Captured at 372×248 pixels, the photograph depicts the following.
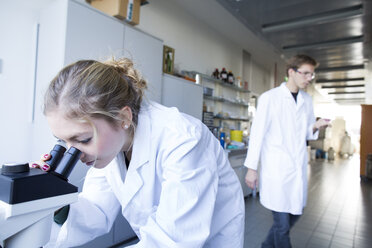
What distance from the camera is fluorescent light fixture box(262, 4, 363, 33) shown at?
2354mm

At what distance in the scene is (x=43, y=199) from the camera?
1.73 feet

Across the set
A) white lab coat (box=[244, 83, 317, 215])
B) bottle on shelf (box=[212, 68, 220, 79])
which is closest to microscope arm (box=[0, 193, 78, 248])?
white lab coat (box=[244, 83, 317, 215])

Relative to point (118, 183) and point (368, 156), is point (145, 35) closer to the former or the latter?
point (118, 183)

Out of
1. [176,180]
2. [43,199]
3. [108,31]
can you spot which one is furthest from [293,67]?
[43,199]

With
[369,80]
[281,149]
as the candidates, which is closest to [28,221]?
[281,149]

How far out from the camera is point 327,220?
3.10 metres

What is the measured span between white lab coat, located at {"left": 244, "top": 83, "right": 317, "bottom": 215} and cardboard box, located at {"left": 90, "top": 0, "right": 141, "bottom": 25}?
1.36m

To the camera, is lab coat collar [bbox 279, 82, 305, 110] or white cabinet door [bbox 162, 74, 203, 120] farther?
white cabinet door [bbox 162, 74, 203, 120]

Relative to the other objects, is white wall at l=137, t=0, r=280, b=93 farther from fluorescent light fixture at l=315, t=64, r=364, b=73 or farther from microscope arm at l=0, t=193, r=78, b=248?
microscope arm at l=0, t=193, r=78, b=248

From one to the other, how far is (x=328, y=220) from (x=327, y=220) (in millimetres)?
16

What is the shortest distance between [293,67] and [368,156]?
5.37m

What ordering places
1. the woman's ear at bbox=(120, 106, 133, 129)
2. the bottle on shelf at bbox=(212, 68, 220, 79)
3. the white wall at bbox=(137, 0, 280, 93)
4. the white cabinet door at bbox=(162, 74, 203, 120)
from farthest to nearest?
the bottle on shelf at bbox=(212, 68, 220, 79) → the white wall at bbox=(137, 0, 280, 93) → the white cabinet door at bbox=(162, 74, 203, 120) → the woman's ear at bbox=(120, 106, 133, 129)

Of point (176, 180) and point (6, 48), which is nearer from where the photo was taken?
point (176, 180)

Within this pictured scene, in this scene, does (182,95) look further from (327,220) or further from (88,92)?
(327,220)
